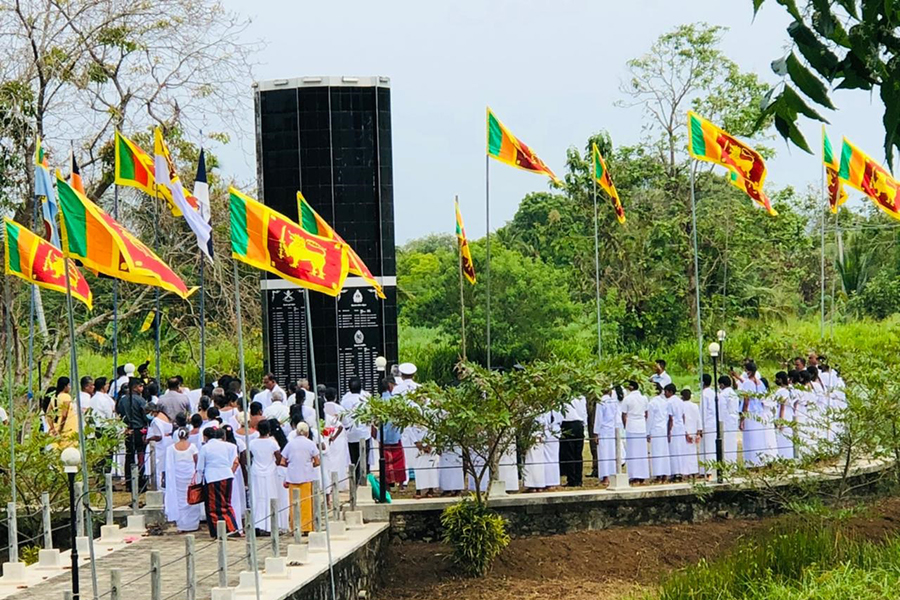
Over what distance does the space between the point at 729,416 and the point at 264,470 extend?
707 cm

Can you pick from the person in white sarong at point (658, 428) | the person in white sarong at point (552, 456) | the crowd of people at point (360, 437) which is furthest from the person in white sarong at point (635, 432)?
the person in white sarong at point (552, 456)

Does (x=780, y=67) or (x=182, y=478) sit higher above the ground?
(x=780, y=67)

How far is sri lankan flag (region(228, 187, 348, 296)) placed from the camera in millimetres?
12352

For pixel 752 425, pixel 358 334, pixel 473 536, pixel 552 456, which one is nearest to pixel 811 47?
pixel 473 536

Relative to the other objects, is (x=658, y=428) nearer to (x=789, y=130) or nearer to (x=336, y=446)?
(x=336, y=446)

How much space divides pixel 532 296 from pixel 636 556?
1380 centimetres

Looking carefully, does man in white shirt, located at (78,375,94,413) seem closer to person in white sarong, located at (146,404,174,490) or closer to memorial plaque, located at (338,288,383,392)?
person in white sarong, located at (146,404,174,490)

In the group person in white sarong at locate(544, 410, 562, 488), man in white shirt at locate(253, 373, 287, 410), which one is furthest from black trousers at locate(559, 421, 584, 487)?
man in white shirt at locate(253, 373, 287, 410)

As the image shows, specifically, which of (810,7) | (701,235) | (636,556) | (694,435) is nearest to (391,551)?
(636,556)

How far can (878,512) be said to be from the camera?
1878 centimetres

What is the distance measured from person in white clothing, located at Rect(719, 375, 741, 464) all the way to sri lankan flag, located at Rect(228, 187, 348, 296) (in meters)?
A: 7.79

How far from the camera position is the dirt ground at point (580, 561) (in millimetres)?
15742

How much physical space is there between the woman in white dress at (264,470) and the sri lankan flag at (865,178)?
434 inches

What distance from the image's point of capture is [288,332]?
2125 centimetres
